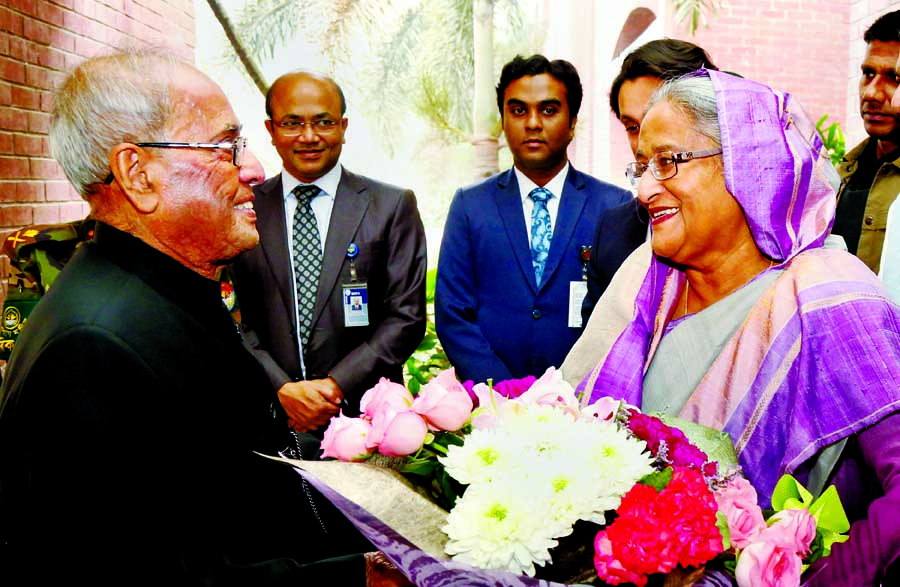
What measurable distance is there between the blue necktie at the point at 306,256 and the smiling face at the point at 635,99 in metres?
1.30

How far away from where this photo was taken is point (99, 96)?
1.45m

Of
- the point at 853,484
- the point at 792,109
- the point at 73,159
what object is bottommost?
the point at 853,484

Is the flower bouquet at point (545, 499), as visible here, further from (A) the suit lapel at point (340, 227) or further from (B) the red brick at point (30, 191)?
(B) the red brick at point (30, 191)

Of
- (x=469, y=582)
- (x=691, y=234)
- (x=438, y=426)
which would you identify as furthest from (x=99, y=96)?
(x=691, y=234)

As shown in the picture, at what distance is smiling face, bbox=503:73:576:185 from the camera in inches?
125

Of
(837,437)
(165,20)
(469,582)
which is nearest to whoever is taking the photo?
(469,582)

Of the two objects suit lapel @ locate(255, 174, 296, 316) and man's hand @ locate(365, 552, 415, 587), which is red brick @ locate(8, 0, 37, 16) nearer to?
suit lapel @ locate(255, 174, 296, 316)

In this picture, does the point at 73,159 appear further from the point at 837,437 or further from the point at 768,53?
the point at 768,53

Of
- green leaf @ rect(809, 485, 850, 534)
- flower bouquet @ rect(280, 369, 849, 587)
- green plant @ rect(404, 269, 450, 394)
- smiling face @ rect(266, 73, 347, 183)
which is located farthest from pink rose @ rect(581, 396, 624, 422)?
green plant @ rect(404, 269, 450, 394)

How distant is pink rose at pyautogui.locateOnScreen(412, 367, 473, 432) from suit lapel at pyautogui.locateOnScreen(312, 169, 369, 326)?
6.36 ft

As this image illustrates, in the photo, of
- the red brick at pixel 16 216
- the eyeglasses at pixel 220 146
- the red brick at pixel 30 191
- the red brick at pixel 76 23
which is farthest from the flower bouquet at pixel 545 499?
the red brick at pixel 76 23

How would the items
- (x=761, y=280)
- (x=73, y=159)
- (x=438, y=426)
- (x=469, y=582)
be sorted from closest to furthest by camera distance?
(x=469, y=582) < (x=438, y=426) < (x=73, y=159) < (x=761, y=280)

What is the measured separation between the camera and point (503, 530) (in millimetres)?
991

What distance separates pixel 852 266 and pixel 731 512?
0.68 meters
